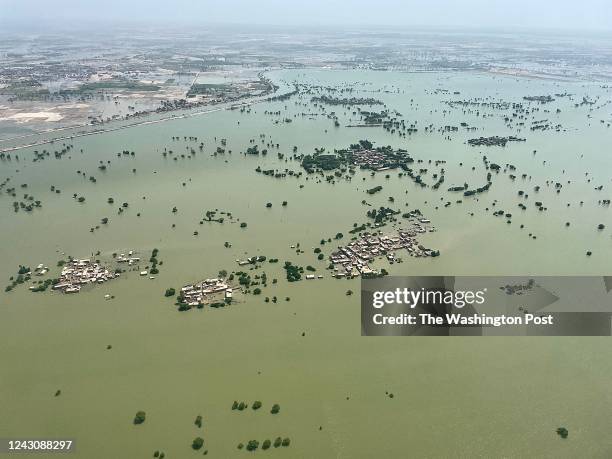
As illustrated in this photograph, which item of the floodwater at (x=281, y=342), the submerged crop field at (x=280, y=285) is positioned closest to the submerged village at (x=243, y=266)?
the submerged crop field at (x=280, y=285)

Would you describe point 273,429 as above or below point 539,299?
below

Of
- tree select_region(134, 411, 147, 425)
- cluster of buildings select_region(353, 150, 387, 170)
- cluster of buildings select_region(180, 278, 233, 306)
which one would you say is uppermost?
cluster of buildings select_region(353, 150, 387, 170)

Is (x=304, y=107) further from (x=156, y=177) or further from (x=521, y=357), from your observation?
(x=521, y=357)

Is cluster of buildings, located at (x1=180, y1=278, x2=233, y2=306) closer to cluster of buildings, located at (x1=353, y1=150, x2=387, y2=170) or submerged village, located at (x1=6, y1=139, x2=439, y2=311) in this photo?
submerged village, located at (x1=6, y1=139, x2=439, y2=311)

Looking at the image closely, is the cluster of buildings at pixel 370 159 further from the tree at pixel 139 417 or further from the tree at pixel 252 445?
the tree at pixel 139 417

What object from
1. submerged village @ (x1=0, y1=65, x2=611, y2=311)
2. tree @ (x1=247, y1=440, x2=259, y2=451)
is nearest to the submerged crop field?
tree @ (x1=247, y1=440, x2=259, y2=451)

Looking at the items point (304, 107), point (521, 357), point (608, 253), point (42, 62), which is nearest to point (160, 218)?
point (521, 357)
